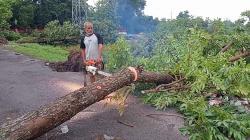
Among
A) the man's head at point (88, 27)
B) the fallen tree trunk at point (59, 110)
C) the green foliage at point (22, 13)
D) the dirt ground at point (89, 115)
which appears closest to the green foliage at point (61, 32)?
the green foliage at point (22, 13)

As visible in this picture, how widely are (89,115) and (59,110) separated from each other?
4.14 ft

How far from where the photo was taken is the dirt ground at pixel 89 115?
5539 millimetres

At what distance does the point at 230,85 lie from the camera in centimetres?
679

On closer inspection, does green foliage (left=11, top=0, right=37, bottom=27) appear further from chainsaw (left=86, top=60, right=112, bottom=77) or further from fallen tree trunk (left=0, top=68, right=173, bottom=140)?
fallen tree trunk (left=0, top=68, right=173, bottom=140)

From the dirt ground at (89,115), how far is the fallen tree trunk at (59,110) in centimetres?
37

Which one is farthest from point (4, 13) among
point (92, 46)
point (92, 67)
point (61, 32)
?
point (92, 67)

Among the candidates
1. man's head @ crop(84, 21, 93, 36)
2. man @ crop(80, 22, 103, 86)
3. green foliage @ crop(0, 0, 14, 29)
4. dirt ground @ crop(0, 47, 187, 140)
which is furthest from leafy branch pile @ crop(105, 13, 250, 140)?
green foliage @ crop(0, 0, 14, 29)

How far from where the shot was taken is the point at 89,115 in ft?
21.0

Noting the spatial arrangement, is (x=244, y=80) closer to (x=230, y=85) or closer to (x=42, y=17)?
(x=230, y=85)

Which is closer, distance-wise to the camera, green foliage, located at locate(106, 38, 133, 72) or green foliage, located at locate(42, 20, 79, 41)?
green foliage, located at locate(106, 38, 133, 72)

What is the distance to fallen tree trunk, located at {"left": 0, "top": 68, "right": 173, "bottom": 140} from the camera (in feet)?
15.1

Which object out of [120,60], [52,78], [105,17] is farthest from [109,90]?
[105,17]

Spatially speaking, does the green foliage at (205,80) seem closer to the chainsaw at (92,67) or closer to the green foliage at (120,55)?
the green foliage at (120,55)

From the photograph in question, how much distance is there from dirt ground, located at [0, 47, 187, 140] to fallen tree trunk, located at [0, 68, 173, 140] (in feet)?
1.22
